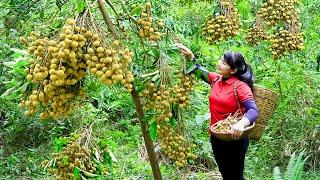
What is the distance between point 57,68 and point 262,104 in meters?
1.72

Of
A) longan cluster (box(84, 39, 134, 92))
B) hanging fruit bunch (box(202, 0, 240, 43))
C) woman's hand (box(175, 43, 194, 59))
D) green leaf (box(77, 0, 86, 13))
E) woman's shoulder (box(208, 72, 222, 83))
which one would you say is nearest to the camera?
longan cluster (box(84, 39, 134, 92))

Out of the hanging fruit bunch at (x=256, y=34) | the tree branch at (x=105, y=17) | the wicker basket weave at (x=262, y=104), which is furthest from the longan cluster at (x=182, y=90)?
the hanging fruit bunch at (x=256, y=34)

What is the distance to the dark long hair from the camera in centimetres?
315

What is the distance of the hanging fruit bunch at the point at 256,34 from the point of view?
3984 mm

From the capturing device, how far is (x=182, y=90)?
2652 millimetres

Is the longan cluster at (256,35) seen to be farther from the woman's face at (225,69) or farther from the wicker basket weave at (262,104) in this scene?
the woman's face at (225,69)

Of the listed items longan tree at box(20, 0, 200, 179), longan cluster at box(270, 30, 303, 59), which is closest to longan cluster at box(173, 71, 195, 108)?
longan tree at box(20, 0, 200, 179)

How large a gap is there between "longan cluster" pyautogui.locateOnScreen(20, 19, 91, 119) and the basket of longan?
42.2 inches

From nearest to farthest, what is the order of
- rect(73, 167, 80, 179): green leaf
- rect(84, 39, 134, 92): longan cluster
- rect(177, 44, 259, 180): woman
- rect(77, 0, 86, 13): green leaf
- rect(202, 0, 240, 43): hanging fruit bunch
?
1. rect(84, 39, 134, 92): longan cluster
2. rect(77, 0, 86, 13): green leaf
3. rect(73, 167, 80, 179): green leaf
4. rect(177, 44, 259, 180): woman
5. rect(202, 0, 240, 43): hanging fruit bunch

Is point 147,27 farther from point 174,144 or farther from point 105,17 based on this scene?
point 174,144

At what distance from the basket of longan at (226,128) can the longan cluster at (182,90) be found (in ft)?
1.17

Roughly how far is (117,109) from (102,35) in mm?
3617

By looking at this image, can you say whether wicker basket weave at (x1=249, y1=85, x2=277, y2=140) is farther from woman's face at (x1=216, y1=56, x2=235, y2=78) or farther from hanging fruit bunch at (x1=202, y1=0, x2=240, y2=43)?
hanging fruit bunch at (x1=202, y1=0, x2=240, y2=43)

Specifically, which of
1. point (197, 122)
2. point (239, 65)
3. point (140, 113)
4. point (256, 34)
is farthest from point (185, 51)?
point (256, 34)
